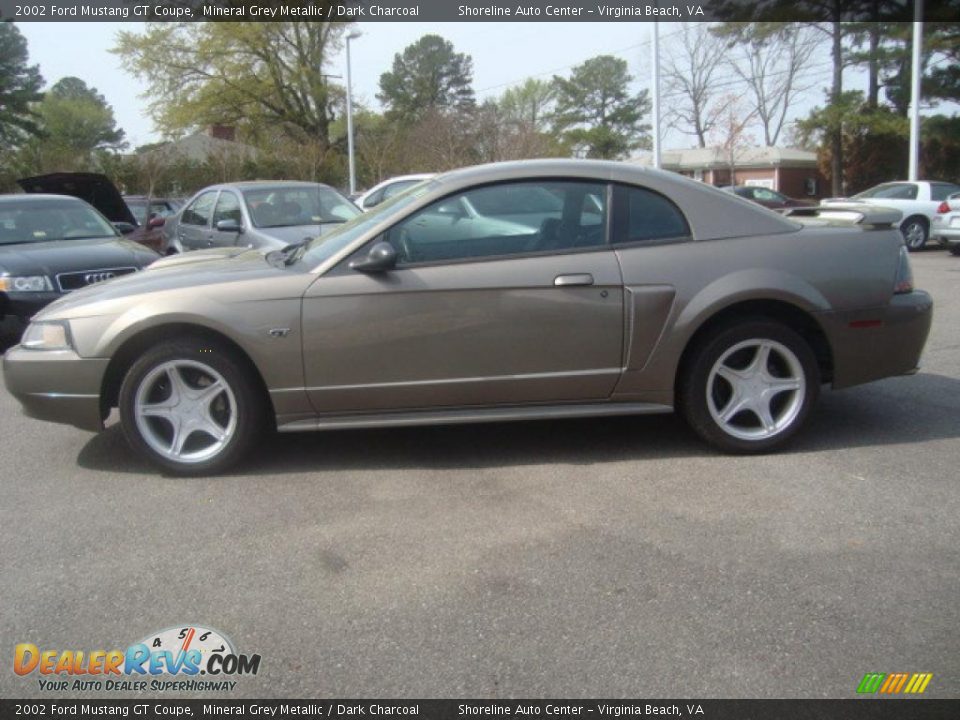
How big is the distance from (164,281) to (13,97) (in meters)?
49.1

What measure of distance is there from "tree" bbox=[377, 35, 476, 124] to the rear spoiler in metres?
62.8

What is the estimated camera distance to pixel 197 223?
10484 mm

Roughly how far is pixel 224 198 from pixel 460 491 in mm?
7032

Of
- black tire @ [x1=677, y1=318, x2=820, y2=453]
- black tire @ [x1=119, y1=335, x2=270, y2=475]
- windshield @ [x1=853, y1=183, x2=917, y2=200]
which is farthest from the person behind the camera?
windshield @ [x1=853, y1=183, x2=917, y2=200]

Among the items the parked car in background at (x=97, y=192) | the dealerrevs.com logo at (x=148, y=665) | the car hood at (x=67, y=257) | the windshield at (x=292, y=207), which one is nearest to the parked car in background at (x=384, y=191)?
the parked car in background at (x=97, y=192)

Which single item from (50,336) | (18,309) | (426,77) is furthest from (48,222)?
(426,77)

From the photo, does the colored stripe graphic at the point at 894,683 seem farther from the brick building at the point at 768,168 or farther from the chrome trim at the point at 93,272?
the brick building at the point at 768,168

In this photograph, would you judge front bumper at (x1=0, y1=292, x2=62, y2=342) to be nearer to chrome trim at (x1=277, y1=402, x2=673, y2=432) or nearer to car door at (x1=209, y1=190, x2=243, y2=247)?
car door at (x1=209, y1=190, x2=243, y2=247)

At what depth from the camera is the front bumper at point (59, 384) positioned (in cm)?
430

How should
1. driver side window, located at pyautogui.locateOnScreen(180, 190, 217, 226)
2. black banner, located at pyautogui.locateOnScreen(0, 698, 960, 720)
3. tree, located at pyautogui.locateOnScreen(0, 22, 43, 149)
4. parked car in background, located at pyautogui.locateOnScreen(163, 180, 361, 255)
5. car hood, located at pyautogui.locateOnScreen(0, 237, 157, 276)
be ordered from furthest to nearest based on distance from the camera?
tree, located at pyautogui.locateOnScreen(0, 22, 43, 149), driver side window, located at pyautogui.locateOnScreen(180, 190, 217, 226), parked car in background, located at pyautogui.locateOnScreen(163, 180, 361, 255), car hood, located at pyautogui.locateOnScreen(0, 237, 157, 276), black banner, located at pyautogui.locateOnScreen(0, 698, 960, 720)

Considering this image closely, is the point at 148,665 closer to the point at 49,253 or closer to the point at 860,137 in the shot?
the point at 49,253

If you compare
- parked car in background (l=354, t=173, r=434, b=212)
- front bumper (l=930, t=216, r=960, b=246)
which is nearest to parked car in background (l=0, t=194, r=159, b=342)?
parked car in background (l=354, t=173, r=434, b=212)

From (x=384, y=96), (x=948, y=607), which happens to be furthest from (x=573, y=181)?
(x=384, y=96)

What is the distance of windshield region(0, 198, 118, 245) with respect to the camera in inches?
335
